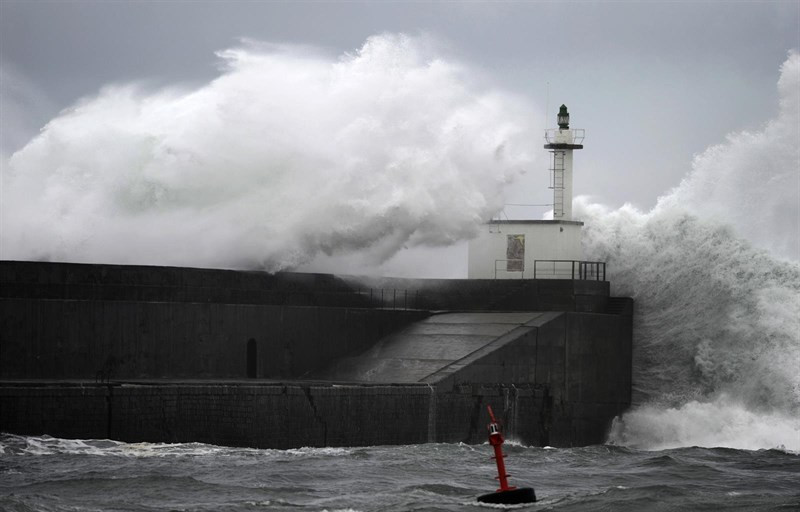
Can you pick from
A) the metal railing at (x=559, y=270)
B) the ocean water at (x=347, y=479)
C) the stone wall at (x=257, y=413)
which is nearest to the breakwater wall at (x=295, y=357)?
the stone wall at (x=257, y=413)

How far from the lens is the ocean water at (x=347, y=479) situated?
19531 millimetres

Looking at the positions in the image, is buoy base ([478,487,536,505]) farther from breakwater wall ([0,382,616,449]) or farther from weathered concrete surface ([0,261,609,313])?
weathered concrete surface ([0,261,609,313])

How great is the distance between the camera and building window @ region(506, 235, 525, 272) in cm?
3638

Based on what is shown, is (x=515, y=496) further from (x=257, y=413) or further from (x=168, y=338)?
(x=168, y=338)

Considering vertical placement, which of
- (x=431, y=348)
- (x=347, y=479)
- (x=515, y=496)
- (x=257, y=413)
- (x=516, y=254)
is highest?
(x=516, y=254)

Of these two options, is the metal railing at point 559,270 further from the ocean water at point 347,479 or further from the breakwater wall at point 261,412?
the ocean water at point 347,479

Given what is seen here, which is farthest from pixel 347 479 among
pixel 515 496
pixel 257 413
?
pixel 515 496

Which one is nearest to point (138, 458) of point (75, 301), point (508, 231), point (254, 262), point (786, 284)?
point (75, 301)

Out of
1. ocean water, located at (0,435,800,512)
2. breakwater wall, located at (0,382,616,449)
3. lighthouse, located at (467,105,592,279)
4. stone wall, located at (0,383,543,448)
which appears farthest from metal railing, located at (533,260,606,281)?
ocean water, located at (0,435,800,512)

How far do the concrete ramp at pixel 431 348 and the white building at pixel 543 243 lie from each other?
8.30 feet

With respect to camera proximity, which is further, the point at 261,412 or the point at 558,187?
the point at 558,187

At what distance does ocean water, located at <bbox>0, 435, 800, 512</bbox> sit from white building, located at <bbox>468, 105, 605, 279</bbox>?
30.9ft

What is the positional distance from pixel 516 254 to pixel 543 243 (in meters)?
0.71

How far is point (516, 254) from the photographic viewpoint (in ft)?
120
